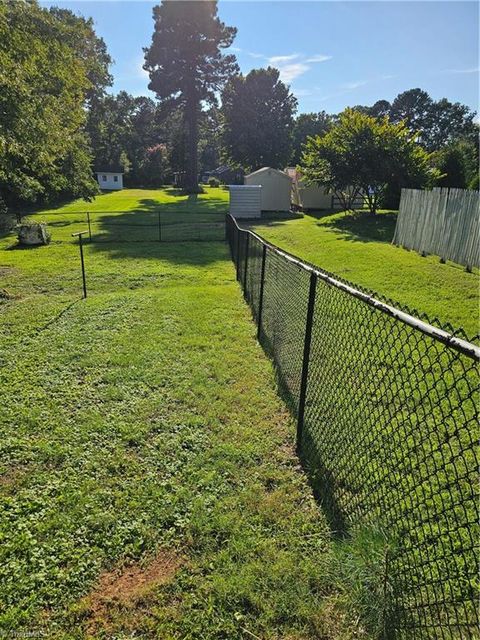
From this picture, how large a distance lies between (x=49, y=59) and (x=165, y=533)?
13.2 metres

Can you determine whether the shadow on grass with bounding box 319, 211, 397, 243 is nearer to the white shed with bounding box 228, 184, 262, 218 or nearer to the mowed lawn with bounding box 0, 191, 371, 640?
the white shed with bounding box 228, 184, 262, 218

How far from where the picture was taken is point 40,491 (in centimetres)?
272

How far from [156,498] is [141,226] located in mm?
16749

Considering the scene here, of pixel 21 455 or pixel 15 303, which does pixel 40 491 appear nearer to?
pixel 21 455

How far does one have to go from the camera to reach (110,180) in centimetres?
4969

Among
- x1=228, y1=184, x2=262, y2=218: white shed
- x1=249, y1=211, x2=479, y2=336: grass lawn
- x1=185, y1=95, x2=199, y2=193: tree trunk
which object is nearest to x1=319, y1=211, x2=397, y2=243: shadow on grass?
x1=249, y1=211, x2=479, y2=336: grass lawn

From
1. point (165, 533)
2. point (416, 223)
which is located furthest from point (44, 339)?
point (416, 223)

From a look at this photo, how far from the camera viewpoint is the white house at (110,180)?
49094 millimetres

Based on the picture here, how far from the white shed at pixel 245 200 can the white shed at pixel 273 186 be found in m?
2.96

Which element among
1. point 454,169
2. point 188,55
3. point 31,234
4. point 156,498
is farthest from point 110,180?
point 156,498

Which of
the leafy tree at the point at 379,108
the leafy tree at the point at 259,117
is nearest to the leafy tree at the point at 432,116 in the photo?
the leafy tree at the point at 379,108

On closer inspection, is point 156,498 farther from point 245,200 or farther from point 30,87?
point 245,200

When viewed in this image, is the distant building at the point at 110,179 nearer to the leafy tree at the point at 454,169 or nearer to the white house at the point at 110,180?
the white house at the point at 110,180

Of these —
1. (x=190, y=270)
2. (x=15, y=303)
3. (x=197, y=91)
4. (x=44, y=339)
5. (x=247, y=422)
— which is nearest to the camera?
(x=247, y=422)
